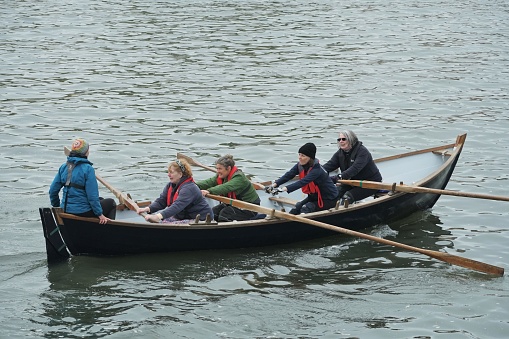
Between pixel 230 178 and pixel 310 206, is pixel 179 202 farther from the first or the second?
pixel 310 206

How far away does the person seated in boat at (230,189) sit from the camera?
13.4m

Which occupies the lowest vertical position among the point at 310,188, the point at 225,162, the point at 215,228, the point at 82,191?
the point at 215,228

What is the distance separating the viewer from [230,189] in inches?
528

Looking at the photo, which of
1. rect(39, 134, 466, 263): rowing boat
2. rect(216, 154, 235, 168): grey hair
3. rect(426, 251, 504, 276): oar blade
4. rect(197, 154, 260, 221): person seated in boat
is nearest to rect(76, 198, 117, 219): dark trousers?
rect(39, 134, 466, 263): rowing boat

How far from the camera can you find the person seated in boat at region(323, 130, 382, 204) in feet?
47.6

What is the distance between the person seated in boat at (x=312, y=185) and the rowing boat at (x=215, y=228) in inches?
12.6

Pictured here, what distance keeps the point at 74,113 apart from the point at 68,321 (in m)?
12.0

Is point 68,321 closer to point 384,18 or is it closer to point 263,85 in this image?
point 263,85

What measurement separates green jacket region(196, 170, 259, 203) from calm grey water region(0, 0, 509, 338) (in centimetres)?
89

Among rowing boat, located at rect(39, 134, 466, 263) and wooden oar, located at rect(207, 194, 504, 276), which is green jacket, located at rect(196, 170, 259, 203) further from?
rowing boat, located at rect(39, 134, 466, 263)

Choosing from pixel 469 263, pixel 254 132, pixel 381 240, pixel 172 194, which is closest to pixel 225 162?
pixel 172 194

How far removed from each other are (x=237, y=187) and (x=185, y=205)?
40.1 inches

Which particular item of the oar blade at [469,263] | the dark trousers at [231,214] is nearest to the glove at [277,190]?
the dark trousers at [231,214]

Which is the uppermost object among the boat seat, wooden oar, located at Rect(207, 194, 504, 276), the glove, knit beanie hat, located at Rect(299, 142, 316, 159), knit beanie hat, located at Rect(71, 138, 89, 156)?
knit beanie hat, located at Rect(71, 138, 89, 156)
